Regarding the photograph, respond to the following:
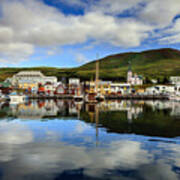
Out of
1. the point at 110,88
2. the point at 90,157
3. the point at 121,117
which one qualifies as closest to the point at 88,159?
the point at 90,157

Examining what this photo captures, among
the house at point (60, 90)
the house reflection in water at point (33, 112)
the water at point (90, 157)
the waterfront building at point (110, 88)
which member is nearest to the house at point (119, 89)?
the waterfront building at point (110, 88)

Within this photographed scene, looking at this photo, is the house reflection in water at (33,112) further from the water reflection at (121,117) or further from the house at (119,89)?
the house at (119,89)

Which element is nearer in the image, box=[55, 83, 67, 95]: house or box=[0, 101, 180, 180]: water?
box=[0, 101, 180, 180]: water

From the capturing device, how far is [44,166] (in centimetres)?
1386

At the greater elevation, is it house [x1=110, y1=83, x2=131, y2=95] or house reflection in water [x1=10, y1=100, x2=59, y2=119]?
house [x1=110, y1=83, x2=131, y2=95]

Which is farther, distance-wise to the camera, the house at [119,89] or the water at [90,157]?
the house at [119,89]

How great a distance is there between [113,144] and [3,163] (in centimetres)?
957

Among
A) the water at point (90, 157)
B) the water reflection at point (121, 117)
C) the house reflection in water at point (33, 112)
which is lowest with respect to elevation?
the house reflection in water at point (33, 112)

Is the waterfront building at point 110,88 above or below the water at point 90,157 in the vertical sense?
above

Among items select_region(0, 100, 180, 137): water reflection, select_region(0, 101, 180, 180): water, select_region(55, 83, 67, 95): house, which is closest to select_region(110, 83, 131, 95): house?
select_region(55, 83, 67, 95): house

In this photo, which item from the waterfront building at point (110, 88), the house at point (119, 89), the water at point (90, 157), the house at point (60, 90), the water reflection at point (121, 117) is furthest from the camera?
the house at point (119, 89)

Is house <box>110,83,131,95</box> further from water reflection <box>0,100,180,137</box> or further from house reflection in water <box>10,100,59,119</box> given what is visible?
water reflection <box>0,100,180,137</box>

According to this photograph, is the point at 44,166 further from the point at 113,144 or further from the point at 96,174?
the point at 113,144

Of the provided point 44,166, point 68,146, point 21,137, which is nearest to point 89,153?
point 68,146
